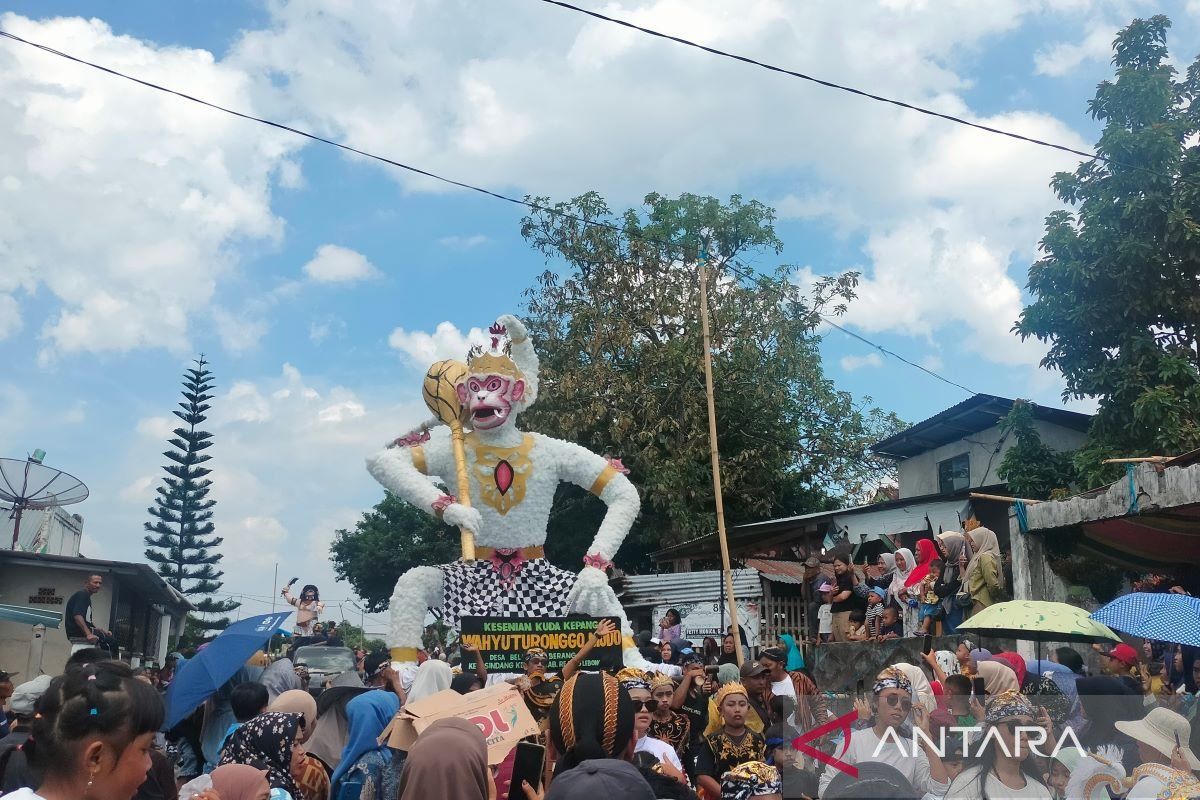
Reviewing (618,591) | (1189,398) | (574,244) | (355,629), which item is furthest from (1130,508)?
(355,629)

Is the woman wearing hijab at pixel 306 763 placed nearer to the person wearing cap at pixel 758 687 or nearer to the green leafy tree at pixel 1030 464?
the person wearing cap at pixel 758 687

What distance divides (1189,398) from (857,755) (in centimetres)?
1282

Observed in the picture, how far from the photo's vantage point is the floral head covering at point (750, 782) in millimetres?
4266

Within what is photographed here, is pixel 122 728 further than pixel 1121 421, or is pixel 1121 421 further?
pixel 1121 421

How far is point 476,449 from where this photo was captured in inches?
444

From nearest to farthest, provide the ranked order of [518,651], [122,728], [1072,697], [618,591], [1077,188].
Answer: [122,728]
[1072,697]
[518,651]
[1077,188]
[618,591]

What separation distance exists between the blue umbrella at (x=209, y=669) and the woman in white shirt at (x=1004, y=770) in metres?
4.04

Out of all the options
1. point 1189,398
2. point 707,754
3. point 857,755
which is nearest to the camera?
point 857,755

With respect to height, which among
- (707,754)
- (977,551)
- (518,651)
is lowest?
(707,754)

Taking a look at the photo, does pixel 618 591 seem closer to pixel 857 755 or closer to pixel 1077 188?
pixel 1077 188

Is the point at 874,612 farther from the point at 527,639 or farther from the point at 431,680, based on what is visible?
the point at 431,680

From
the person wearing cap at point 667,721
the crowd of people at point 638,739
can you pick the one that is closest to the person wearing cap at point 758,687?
the crowd of people at point 638,739

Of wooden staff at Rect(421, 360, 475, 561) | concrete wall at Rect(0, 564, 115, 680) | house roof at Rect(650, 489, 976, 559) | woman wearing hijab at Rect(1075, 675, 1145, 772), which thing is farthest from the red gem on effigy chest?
concrete wall at Rect(0, 564, 115, 680)

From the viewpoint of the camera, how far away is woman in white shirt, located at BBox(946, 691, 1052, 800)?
14.5 feet
